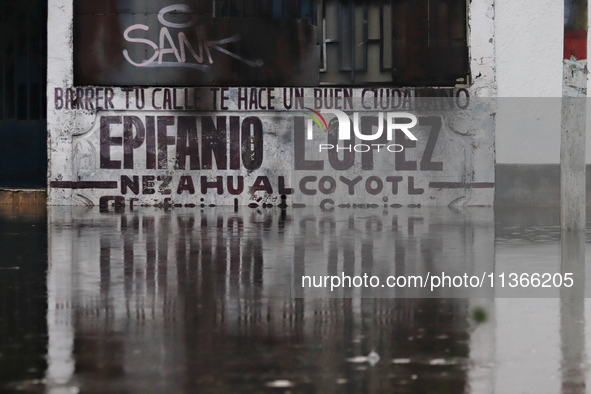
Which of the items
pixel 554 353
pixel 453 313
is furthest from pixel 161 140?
pixel 554 353

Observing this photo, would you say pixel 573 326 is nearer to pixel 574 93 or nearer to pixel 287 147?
pixel 574 93

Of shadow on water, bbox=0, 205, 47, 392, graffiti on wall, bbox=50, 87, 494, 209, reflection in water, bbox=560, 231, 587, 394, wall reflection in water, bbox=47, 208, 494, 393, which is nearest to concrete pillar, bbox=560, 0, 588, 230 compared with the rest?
wall reflection in water, bbox=47, 208, 494, 393

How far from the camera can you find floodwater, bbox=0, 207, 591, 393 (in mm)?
4891

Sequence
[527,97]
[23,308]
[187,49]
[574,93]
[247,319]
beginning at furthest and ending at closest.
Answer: [527,97]
[187,49]
[574,93]
[23,308]
[247,319]

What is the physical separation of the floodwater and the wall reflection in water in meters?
0.02

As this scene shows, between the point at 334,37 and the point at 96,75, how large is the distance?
15.9ft

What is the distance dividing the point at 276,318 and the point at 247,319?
20 centimetres

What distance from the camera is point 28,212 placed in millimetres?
18234

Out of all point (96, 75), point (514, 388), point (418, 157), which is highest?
point (96, 75)

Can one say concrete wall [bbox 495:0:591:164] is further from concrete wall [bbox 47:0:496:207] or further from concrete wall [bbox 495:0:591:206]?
concrete wall [bbox 47:0:496:207]

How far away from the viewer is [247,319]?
6605 millimetres

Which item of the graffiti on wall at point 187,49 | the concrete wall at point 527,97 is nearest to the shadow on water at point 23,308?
the graffiti on wall at point 187,49

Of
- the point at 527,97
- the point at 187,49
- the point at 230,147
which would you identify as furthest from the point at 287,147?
the point at 527,97

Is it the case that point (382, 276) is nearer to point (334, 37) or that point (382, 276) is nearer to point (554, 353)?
point (554, 353)
